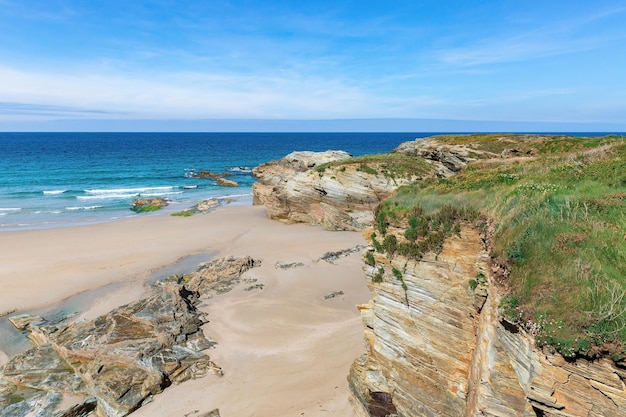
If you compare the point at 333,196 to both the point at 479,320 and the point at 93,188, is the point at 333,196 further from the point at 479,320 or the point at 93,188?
the point at 93,188

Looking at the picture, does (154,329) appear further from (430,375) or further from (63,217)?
(63,217)

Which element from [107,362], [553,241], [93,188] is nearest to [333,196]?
[107,362]

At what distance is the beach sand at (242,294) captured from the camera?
1291 centimetres

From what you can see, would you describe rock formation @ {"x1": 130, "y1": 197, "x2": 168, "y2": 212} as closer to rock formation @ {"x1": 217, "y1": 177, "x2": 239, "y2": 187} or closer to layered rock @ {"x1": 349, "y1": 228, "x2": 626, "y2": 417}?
rock formation @ {"x1": 217, "y1": 177, "x2": 239, "y2": 187}

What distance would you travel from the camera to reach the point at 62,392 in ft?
43.3

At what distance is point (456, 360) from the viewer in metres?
8.95

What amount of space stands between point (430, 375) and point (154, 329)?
11.6 metres

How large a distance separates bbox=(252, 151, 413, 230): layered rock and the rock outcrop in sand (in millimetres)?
17002

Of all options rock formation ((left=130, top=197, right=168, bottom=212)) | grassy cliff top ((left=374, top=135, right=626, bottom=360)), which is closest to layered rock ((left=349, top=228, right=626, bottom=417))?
grassy cliff top ((left=374, top=135, right=626, bottom=360))

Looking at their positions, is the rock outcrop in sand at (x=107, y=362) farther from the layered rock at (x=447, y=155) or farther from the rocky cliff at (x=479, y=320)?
the layered rock at (x=447, y=155)

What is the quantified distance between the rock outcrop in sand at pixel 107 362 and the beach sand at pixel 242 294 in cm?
70

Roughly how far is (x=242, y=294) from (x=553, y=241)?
1586cm

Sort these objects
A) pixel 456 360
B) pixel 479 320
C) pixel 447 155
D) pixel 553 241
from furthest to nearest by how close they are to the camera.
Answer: pixel 447 155 < pixel 456 360 < pixel 479 320 < pixel 553 241

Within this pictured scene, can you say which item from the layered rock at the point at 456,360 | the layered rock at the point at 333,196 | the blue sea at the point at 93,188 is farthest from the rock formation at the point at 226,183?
the layered rock at the point at 456,360
